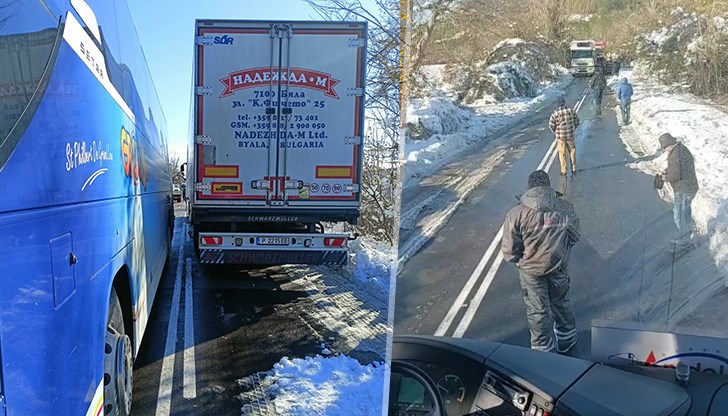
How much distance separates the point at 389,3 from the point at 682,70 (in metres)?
10.3

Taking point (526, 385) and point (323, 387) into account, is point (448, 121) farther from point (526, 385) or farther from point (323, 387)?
point (323, 387)

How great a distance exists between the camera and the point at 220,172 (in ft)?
26.3

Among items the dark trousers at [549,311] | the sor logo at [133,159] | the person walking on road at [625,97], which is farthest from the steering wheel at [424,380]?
the sor logo at [133,159]

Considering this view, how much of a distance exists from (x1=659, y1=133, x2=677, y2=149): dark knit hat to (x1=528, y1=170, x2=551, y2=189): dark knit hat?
0.34 metres

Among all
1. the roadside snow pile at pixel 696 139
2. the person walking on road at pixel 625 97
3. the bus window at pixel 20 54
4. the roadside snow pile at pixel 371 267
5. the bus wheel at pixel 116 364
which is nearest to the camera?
the roadside snow pile at pixel 696 139

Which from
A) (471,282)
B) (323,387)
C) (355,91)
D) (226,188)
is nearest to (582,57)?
(471,282)

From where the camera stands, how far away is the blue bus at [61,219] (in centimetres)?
198

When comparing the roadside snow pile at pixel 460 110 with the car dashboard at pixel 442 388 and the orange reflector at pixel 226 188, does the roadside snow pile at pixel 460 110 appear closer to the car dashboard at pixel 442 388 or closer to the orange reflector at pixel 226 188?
the car dashboard at pixel 442 388

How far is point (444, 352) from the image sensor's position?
1862 mm

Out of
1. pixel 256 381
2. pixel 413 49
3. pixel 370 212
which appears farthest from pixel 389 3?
pixel 413 49

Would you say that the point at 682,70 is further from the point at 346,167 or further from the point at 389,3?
the point at 389,3

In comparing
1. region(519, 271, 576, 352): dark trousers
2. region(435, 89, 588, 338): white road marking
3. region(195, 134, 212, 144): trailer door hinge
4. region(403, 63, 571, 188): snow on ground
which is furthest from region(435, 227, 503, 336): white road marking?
region(195, 134, 212, 144): trailer door hinge

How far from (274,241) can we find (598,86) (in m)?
6.84

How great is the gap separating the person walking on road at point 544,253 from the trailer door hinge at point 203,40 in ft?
22.2
